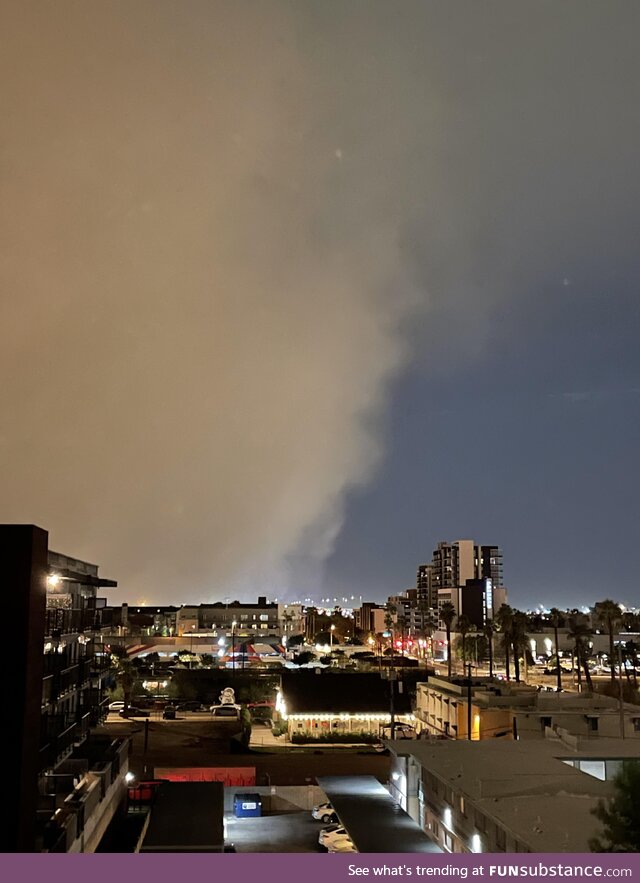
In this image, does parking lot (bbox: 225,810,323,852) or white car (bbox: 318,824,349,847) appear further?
white car (bbox: 318,824,349,847)

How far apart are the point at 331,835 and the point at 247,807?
11.7ft

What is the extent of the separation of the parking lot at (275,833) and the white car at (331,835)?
Result: 236mm

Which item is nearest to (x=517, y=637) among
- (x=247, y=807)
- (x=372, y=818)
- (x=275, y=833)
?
(x=247, y=807)

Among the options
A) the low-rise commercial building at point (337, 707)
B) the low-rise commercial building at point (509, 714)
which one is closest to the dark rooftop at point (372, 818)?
the low-rise commercial building at point (509, 714)

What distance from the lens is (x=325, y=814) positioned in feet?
76.2

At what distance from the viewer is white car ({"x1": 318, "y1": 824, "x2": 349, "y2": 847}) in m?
20.6

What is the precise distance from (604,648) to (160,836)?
76.8 m

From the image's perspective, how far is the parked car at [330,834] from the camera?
814 inches

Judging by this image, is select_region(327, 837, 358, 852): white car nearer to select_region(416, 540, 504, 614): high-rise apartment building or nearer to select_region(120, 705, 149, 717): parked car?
select_region(120, 705, 149, 717): parked car

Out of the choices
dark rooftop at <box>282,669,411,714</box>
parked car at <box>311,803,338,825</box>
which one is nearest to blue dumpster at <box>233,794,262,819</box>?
parked car at <box>311,803,338,825</box>

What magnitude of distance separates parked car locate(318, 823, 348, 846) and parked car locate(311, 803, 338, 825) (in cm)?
129

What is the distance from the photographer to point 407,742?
23859mm

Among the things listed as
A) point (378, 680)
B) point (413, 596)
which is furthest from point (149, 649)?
point (413, 596)
